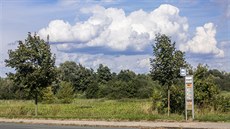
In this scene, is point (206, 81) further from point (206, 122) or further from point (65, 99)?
point (65, 99)

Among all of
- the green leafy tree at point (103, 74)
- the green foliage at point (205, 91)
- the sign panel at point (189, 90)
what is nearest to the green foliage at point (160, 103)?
the green foliage at point (205, 91)

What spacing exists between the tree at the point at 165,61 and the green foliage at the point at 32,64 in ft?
26.8

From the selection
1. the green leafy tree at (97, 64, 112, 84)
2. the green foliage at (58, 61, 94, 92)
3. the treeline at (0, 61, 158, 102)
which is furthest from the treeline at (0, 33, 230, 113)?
the green leafy tree at (97, 64, 112, 84)

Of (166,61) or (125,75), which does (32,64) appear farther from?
(125,75)

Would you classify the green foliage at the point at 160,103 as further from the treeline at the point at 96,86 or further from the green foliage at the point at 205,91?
the treeline at the point at 96,86

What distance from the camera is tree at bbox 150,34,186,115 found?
27.4 meters

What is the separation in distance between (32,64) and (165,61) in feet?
32.9

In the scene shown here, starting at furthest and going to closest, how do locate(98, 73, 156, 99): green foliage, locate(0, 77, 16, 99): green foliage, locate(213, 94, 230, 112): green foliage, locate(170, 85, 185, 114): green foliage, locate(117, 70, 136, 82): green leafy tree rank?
locate(117, 70, 136, 82): green leafy tree
locate(0, 77, 16, 99): green foliage
locate(98, 73, 156, 99): green foliage
locate(213, 94, 230, 112): green foliage
locate(170, 85, 185, 114): green foliage

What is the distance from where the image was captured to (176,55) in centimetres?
2758

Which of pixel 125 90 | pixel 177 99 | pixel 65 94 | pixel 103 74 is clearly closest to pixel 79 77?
pixel 103 74

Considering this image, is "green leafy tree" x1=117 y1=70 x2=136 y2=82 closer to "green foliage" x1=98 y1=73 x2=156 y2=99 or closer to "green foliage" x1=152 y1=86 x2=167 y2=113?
"green foliage" x1=98 y1=73 x2=156 y2=99

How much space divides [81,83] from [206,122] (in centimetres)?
10658

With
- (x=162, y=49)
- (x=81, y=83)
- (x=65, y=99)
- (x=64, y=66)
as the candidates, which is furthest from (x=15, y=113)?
(x=64, y=66)

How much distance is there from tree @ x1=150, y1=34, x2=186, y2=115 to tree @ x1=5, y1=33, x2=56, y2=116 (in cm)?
815
